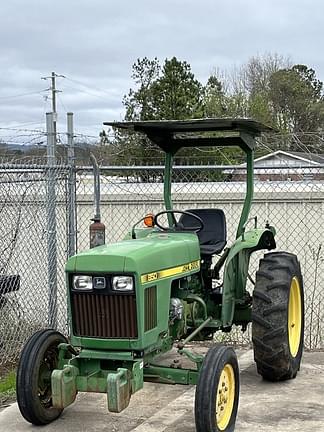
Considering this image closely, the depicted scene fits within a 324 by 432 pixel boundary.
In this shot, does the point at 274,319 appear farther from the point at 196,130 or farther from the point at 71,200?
the point at 71,200

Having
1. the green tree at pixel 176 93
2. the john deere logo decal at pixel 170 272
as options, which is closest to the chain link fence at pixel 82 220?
the john deere logo decal at pixel 170 272

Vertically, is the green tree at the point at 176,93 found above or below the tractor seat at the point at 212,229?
above

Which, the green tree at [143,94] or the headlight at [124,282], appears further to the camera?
the green tree at [143,94]

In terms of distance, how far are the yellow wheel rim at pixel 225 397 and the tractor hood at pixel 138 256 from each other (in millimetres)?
805

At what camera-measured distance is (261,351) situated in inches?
209

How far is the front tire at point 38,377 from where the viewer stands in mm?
4547

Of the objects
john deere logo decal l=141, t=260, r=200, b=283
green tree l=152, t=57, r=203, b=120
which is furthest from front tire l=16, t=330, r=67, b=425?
green tree l=152, t=57, r=203, b=120

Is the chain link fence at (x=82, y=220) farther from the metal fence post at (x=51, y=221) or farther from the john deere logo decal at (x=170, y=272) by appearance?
the john deere logo decal at (x=170, y=272)

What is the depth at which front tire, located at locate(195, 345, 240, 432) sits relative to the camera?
4.18 meters

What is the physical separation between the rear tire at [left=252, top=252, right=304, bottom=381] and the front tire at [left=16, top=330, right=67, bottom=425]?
1.48 metres

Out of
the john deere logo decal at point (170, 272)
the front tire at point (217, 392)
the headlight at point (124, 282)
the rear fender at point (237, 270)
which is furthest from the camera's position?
the rear fender at point (237, 270)

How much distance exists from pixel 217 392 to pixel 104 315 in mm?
845

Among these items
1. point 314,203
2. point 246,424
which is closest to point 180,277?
point 246,424

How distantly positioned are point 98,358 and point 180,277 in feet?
2.78
